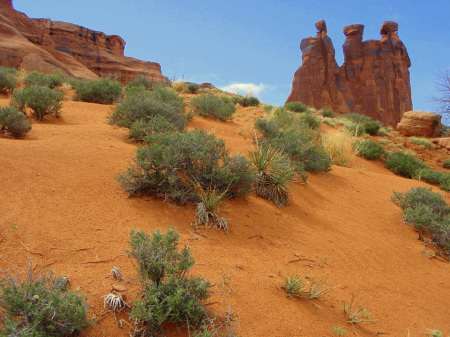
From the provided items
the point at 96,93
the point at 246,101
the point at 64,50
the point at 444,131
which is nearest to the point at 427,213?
the point at 96,93

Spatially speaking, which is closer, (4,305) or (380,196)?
(4,305)

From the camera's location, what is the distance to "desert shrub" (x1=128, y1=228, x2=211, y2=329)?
2.40 metres

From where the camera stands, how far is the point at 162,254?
2672 millimetres

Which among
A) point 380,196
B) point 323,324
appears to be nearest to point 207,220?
point 323,324

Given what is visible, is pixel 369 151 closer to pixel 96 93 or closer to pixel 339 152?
pixel 339 152

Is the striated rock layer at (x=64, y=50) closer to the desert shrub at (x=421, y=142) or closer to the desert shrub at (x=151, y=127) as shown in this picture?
the desert shrub at (x=151, y=127)

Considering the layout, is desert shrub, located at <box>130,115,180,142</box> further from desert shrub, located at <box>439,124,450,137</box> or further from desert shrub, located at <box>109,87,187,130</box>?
desert shrub, located at <box>439,124,450,137</box>

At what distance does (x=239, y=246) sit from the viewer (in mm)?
4000

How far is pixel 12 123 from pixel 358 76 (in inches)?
2046

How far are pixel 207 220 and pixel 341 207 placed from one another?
3313 millimetres

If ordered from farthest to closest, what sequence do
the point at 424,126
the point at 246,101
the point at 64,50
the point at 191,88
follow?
the point at 64,50
the point at 424,126
the point at 191,88
the point at 246,101

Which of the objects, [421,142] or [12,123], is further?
[421,142]

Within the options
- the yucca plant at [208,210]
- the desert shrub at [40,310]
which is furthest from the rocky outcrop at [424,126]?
the desert shrub at [40,310]

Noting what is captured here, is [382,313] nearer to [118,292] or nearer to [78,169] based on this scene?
[118,292]
